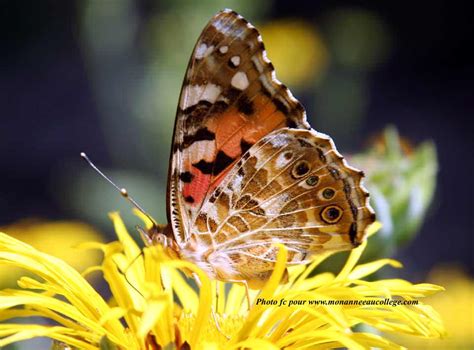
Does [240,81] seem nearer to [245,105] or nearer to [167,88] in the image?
[245,105]

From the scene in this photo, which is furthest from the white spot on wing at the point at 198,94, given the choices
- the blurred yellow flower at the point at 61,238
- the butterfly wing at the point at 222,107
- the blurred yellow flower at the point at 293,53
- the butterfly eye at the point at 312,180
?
the blurred yellow flower at the point at 293,53

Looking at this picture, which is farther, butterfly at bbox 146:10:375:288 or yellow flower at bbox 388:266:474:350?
yellow flower at bbox 388:266:474:350

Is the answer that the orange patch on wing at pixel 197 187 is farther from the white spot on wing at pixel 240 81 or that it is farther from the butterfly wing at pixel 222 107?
the white spot on wing at pixel 240 81

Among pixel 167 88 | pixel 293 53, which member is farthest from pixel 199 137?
pixel 293 53

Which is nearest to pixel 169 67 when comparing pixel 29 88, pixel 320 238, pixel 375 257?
pixel 375 257

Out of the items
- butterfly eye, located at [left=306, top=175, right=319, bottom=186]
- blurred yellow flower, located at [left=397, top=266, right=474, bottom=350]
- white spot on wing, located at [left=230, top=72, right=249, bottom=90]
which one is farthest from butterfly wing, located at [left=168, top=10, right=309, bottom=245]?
blurred yellow flower, located at [left=397, top=266, right=474, bottom=350]

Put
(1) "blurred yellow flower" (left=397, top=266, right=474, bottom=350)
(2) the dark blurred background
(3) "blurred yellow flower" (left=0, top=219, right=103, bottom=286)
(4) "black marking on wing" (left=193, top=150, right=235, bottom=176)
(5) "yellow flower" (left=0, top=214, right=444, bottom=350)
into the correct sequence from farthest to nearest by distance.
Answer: (2) the dark blurred background → (3) "blurred yellow flower" (left=0, top=219, right=103, bottom=286) → (1) "blurred yellow flower" (left=397, top=266, right=474, bottom=350) → (4) "black marking on wing" (left=193, top=150, right=235, bottom=176) → (5) "yellow flower" (left=0, top=214, right=444, bottom=350)

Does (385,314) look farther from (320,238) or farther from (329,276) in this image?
(329,276)

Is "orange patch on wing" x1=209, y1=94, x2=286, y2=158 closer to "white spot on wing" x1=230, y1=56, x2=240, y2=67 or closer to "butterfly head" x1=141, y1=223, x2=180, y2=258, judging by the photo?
"white spot on wing" x1=230, y1=56, x2=240, y2=67
